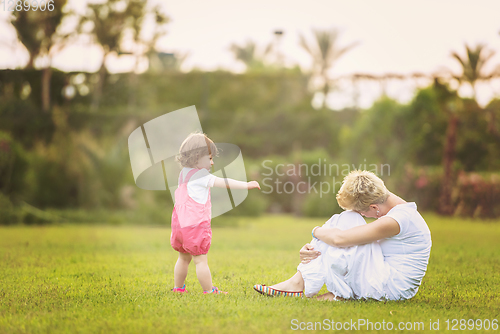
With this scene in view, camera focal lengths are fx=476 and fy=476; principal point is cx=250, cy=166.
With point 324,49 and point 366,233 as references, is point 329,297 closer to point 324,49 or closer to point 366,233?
point 366,233

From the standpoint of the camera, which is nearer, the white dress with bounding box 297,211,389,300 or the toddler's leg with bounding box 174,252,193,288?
the white dress with bounding box 297,211,389,300

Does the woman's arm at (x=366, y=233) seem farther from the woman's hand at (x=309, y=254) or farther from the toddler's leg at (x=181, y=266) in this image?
the toddler's leg at (x=181, y=266)

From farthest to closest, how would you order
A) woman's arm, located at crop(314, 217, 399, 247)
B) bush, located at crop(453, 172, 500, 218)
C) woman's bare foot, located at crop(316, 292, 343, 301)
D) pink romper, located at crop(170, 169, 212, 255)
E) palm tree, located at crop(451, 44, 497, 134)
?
palm tree, located at crop(451, 44, 497, 134), bush, located at crop(453, 172, 500, 218), pink romper, located at crop(170, 169, 212, 255), woman's bare foot, located at crop(316, 292, 343, 301), woman's arm, located at crop(314, 217, 399, 247)

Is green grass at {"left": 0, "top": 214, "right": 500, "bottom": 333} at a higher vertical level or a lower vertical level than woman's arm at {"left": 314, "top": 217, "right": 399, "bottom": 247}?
lower

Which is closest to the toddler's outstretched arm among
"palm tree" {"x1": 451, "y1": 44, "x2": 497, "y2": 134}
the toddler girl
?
the toddler girl

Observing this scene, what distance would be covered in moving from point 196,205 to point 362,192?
1351mm

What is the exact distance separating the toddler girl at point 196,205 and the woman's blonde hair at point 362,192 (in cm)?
73

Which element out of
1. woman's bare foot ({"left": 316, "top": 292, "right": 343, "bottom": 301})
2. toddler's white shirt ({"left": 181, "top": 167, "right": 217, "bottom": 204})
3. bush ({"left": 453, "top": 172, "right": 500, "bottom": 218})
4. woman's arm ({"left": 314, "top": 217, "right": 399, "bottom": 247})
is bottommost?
bush ({"left": 453, "top": 172, "right": 500, "bottom": 218})

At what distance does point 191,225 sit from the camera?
3922 millimetres

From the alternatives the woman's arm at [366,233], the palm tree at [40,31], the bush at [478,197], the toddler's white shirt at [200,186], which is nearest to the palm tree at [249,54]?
the palm tree at [40,31]

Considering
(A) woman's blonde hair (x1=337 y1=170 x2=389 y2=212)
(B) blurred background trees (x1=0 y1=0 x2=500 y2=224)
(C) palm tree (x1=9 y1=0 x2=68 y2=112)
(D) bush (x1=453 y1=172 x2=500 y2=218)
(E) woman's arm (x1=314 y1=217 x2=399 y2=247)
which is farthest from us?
→ (C) palm tree (x1=9 y1=0 x2=68 y2=112)

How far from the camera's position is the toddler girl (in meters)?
3.91

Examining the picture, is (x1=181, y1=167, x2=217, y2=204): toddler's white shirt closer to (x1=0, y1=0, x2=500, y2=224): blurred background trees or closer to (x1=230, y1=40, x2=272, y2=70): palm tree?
(x1=0, y1=0, x2=500, y2=224): blurred background trees

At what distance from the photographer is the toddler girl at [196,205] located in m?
3.91
